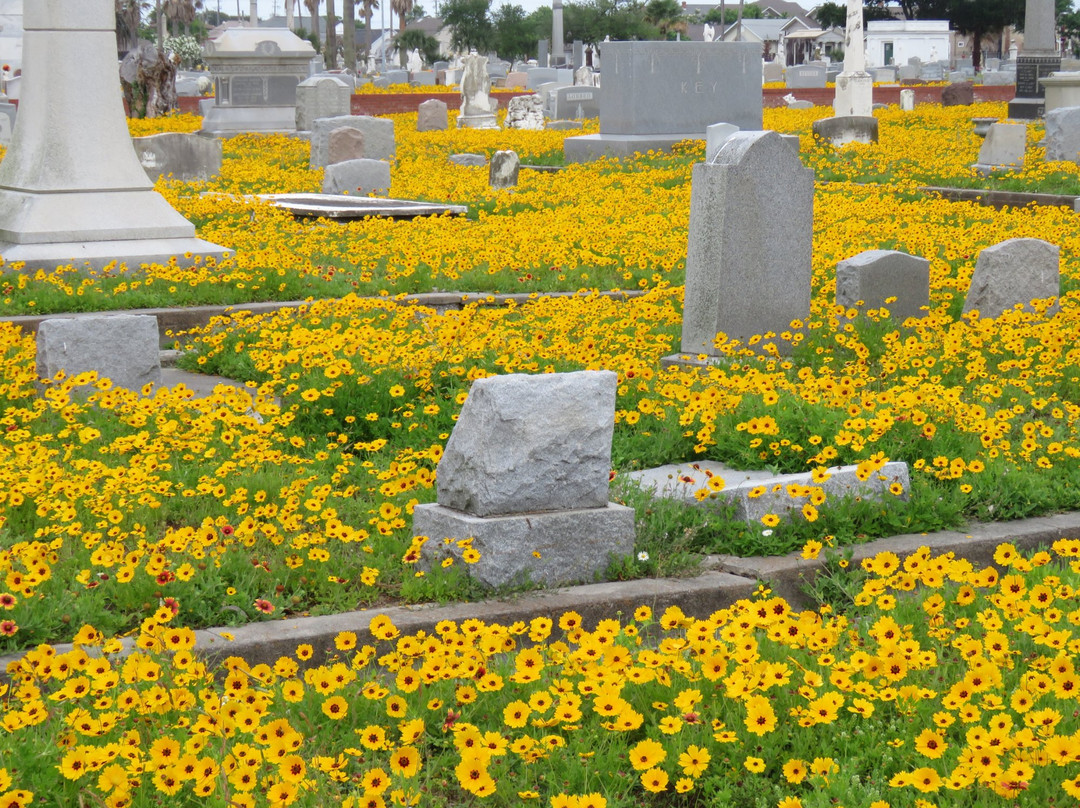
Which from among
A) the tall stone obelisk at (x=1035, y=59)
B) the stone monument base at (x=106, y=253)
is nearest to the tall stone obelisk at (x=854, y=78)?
the tall stone obelisk at (x=1035, y=59)

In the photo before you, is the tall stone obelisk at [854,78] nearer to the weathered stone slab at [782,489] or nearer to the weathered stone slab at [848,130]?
the weathered stone slab at [848,130]

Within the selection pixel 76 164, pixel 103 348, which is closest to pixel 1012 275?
pixel 103 348

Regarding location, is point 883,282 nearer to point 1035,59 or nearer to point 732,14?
point 1035,59

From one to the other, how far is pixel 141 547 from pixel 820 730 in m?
2.52

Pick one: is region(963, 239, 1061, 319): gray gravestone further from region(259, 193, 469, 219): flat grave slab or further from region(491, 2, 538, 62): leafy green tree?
region(491, 2, 538, 62): leafy green tree

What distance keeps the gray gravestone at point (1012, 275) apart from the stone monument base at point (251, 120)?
66.9 feet

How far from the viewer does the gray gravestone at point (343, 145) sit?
66.0 feet

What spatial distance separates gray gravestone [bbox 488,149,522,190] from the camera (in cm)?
1772

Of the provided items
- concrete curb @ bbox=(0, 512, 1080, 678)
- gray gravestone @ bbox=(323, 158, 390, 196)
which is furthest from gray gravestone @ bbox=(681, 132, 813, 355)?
gray gravestone @ bbox=(323, 158, 390, 196)

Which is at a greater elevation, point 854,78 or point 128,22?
point 128,22

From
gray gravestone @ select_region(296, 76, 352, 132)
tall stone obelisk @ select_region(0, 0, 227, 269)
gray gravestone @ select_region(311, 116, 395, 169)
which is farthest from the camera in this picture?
gray gravestone @ select_region(296, 76, 352, 132)

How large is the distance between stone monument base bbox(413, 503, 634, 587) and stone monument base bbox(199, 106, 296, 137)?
925 inches

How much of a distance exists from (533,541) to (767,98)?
138 ft

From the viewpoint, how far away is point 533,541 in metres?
4.80
